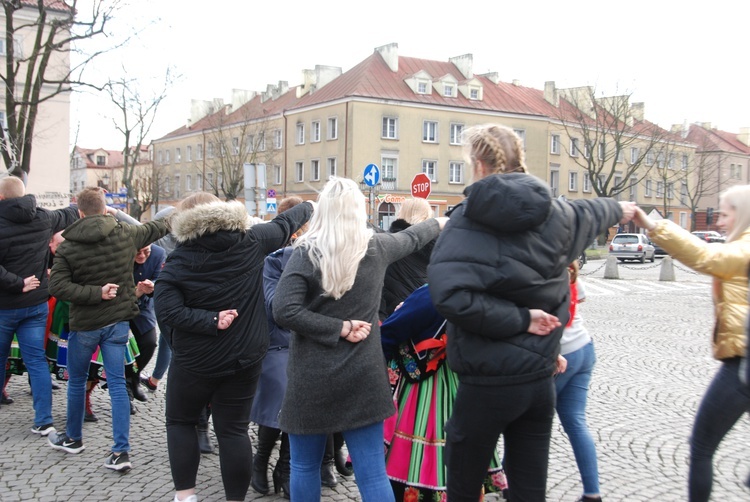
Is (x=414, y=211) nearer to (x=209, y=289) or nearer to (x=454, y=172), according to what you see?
(x=209, y=289)

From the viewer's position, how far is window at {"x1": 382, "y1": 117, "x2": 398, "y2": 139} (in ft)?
169

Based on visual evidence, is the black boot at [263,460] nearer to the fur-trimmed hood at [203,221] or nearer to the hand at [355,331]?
the fur-trimmed hood at [203,221]

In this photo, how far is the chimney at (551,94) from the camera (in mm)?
62469

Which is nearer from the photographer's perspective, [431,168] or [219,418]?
[219,418]

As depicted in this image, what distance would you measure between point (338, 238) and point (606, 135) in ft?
201

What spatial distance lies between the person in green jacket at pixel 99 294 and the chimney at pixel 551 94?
6128cm

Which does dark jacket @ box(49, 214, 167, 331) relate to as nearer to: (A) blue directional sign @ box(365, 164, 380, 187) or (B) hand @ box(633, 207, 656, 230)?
(B) hand @ box(633, 207, 656, 230)

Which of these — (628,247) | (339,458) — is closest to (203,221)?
(339,458)

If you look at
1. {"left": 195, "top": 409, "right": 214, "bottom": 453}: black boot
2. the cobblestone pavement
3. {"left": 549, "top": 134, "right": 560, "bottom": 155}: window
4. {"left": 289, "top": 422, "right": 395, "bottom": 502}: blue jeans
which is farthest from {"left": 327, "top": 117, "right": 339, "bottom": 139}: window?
{"left": 289, "top": 422, "right": 395, "bottom": 502}: blue jeans

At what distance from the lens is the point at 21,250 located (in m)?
5.75

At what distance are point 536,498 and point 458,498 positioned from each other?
1.14ft

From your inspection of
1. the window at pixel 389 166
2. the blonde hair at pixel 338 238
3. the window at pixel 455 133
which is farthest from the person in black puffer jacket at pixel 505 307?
the window at pixel 455 133

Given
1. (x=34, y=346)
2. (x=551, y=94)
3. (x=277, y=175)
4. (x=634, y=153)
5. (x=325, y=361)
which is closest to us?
(x=325, y=361)

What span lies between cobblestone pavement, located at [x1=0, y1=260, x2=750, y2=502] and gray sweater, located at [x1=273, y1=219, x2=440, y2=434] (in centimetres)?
144
